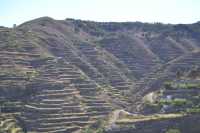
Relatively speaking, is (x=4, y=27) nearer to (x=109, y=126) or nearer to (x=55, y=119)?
(x=55, y=119)

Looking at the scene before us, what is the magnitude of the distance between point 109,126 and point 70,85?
1923 cm

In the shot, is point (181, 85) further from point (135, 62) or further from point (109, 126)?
point (135, 62)

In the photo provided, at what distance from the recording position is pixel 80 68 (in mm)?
82438

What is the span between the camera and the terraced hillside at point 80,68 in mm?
65000

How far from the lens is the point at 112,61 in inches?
3565

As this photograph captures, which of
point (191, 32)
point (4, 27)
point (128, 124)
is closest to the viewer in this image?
point (128, 124)

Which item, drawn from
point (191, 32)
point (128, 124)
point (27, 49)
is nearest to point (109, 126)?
point (128, 124)

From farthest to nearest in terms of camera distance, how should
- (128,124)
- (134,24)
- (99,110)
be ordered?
(134,24) < (99,110) < (128,124)

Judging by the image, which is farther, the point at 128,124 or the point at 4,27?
the point at 4,27

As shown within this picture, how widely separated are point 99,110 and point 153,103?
36.1 ft

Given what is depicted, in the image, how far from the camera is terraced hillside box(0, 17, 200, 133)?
6500 centimetres

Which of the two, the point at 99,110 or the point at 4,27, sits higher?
the point at 4,27

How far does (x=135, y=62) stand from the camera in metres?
92.4

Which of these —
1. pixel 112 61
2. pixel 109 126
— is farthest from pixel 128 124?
pixel 112 61
